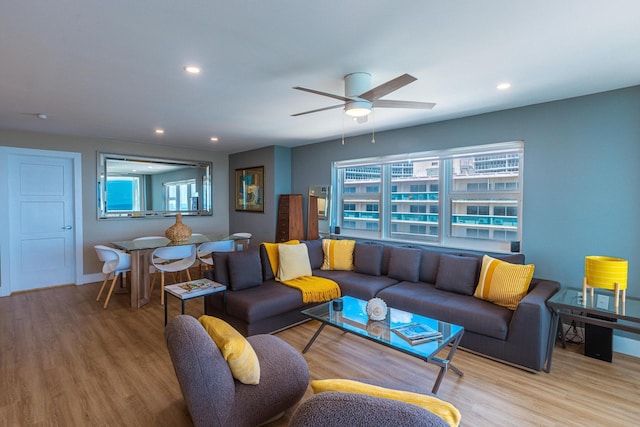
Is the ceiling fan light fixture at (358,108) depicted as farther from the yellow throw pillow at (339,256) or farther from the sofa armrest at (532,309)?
the yellow throw pillow at (339,256)

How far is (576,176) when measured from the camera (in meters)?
3.14

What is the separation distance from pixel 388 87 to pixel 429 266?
2.36 meters

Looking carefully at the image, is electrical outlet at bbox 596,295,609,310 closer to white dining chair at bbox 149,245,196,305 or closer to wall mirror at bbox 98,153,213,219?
white dining chair at bbox 149,245,196,305

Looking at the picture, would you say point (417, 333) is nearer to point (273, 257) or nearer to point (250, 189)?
point (273, 257)

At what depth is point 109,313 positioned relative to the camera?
153 inches

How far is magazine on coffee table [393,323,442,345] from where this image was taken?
88.2 inches

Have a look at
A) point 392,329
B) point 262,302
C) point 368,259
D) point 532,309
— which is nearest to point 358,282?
point 368,259

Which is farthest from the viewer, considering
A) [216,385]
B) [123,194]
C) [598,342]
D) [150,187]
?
[150,187]

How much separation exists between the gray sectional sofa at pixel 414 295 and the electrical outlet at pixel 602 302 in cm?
32

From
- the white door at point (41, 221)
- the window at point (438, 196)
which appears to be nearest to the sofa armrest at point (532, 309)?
the window at point (438, 196)

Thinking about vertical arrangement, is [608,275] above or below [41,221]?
below

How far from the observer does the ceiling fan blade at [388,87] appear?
6.61ft

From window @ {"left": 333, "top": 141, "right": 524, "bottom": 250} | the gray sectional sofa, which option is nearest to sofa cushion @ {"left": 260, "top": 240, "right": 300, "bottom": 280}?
the gray sectional sofa

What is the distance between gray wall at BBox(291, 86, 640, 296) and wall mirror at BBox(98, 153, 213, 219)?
17.0 feet
